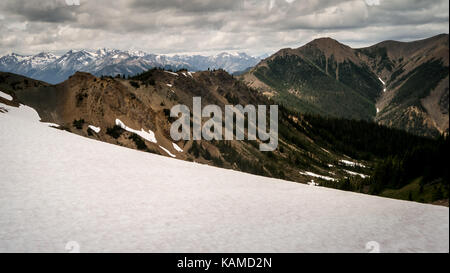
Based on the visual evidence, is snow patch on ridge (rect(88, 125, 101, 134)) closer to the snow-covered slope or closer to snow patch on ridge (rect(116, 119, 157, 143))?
snow patch on ridge (rect(116, 119, 157, 143))

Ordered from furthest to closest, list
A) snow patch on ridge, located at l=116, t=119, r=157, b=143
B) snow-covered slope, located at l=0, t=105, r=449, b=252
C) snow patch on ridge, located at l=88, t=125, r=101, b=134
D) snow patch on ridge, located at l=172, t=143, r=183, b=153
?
snow patch on ridge, located at l=172, t=143, r=183, b=153 < snow patch on ridge, located at l=116, t=119, r=157, b=143 < snow patch on ridge, located at l=88, t=125, r=101, b=134 < snow-covered slope, located at l=0, t=105, r=449, b=252

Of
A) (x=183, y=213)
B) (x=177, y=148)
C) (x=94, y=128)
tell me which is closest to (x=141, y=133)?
(x=177, y=148)

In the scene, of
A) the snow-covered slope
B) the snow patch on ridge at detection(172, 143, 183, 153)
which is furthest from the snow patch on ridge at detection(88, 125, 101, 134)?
the snow-covered slope

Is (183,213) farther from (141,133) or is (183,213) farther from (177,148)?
(177,148)

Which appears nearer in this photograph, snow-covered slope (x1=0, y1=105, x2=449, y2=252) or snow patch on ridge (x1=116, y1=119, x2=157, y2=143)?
snow-covered slope (x1=0, y1=105, x2=449, y2=252)

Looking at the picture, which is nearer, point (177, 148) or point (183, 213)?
point (183, 213)

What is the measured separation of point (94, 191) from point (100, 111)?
Result: 97239 millimetres

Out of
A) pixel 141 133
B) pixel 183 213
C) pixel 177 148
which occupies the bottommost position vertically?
pixel 177 148

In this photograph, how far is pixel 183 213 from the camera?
502 inches

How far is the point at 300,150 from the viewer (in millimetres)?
195250

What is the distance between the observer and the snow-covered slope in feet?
33.7

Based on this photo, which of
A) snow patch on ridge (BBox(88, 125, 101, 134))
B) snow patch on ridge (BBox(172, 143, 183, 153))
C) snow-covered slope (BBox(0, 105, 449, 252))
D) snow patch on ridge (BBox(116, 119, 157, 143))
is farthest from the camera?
snow patch on ridge (BBox(172, 143, 183, 153))

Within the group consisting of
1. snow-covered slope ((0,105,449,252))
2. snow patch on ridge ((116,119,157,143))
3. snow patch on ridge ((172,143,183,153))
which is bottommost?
snow patch on ridge ((172,143,183,153))
